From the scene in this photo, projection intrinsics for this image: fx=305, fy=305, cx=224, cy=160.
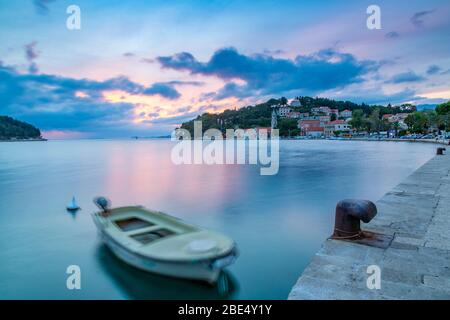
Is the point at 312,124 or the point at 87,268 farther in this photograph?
the point at 312,124

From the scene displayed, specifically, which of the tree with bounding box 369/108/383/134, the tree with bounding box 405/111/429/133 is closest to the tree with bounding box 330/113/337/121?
the tree with bounding box 369/108/383/134

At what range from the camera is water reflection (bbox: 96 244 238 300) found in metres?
5.24

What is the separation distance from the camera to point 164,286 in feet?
17.9

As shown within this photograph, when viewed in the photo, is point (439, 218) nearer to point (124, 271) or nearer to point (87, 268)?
point (124, 271)

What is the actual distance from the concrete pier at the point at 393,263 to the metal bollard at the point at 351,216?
31cm

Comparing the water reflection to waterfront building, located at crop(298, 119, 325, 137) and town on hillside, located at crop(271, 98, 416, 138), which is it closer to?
town on hillside, located at crop(271, 98, 416, 138)

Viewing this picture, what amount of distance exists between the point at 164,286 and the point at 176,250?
2.86 ft

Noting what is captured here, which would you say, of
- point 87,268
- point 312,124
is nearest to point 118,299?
point 87,268

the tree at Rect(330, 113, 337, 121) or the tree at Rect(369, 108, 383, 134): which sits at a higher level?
the tree at Rect(330, 113, 337, 121)

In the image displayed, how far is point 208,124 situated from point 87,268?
158691 millimetres

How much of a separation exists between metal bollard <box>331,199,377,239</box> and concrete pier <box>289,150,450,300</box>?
0.31m

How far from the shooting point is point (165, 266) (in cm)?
502

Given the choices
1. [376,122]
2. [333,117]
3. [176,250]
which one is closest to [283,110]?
[333,117]
